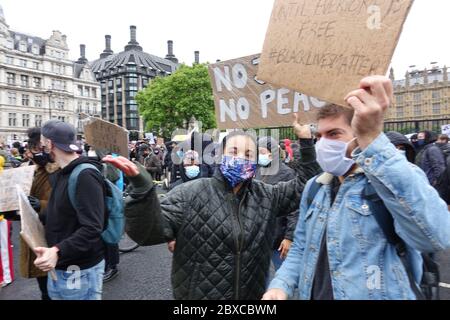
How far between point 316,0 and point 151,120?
161 ft

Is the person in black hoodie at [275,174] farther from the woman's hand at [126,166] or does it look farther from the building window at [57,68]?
the building window at [57,68]

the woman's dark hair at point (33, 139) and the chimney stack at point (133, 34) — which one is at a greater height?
the chimney stack at point (133, 34)

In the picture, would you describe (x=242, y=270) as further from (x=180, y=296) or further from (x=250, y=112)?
(x=250, y=112)

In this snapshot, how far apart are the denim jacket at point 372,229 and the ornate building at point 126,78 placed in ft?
275

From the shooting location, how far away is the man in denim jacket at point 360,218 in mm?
1229

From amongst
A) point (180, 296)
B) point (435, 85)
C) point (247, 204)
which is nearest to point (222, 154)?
point (247, 204)

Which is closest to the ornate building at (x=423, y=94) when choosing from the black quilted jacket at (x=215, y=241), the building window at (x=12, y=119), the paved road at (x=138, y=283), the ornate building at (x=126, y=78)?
the ornate building at (x=126, y=78)

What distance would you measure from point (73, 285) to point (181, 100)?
4654cm

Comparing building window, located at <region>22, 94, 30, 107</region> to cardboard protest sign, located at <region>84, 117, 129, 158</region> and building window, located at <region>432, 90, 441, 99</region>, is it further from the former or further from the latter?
building window, located at <region>432, 90, 441, 99</region>

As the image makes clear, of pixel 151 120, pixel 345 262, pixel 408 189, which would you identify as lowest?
pixel 345 262

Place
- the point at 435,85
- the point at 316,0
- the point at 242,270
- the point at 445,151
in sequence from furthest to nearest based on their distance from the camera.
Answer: the point at 435,85 < the point at 445,151 < the point at 242,270 < the point at 316,0

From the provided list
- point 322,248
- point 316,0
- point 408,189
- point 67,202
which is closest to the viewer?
point 408,189

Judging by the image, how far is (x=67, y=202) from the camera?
8.20 feet

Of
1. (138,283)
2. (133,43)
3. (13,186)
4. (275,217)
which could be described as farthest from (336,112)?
(133,43)
